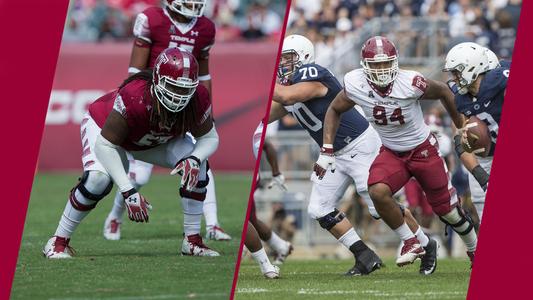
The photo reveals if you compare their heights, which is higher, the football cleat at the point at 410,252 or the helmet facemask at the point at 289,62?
the helmet facemask at the point at 289,62

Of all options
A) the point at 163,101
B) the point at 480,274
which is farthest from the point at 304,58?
the point at 480,274

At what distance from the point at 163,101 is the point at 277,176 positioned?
4.76 feet

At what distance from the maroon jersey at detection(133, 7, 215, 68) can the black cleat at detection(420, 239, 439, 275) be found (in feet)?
6.14

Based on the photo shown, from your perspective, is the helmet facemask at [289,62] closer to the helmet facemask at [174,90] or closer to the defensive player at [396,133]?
the defensive player at [396,133]

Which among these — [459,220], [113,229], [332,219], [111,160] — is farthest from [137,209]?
[459,220]

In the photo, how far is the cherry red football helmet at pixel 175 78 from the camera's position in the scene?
16.0 ft

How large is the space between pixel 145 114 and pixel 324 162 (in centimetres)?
94

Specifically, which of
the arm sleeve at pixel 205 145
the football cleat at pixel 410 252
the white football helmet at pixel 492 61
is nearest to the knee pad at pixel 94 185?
the arm sleeve at pixel 205 145

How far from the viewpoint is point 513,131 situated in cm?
376

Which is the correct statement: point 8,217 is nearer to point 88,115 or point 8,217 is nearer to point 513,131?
point 88,115

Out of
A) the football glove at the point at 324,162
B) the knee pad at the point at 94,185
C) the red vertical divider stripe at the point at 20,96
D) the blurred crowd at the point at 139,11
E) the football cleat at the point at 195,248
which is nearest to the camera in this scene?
the red vertical divider stripe at the point at 20,96

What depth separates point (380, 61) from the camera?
5.23m

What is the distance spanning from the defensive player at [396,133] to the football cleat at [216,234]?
1.12 metres

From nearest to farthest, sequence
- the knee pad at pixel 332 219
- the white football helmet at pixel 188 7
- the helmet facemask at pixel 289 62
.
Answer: the knee pad at pixel 332 219
the helmet facemask at pixel 289 62
the white football helmet at pixel 188 7
